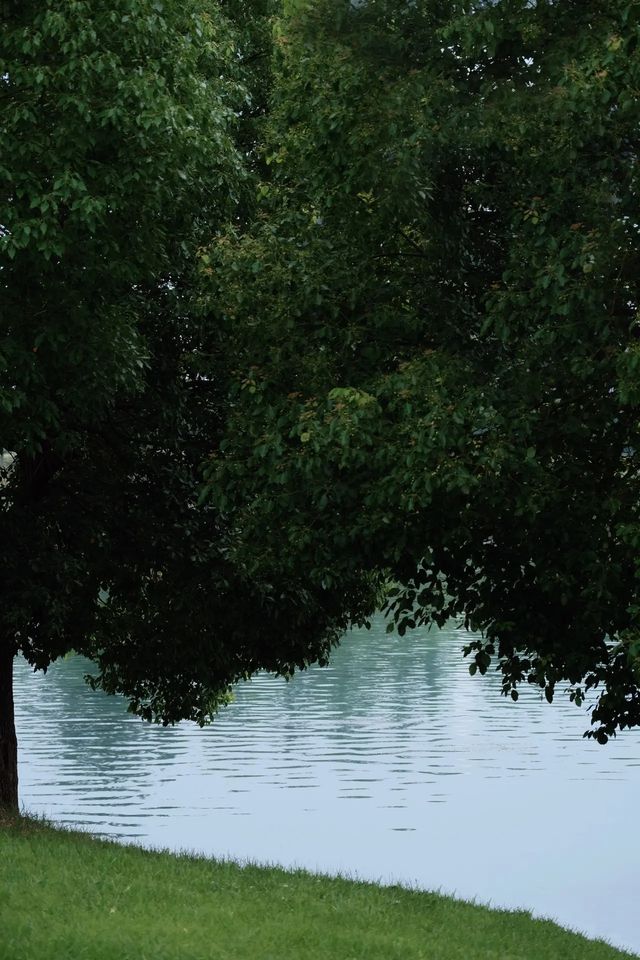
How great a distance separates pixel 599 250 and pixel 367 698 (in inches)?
2436

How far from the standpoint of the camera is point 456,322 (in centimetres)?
1633

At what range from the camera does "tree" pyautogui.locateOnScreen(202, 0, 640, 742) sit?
47.8 feet

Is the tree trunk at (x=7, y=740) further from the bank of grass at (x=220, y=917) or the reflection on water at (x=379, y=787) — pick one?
the reflection on water at (x=379, y=787)

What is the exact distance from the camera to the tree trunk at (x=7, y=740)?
20672 millimetres

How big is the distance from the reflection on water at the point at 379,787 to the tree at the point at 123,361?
47.1 ft

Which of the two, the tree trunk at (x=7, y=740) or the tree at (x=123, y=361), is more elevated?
the tree at (x=123, y=361)

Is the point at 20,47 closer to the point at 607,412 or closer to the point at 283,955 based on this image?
the point at 607,412

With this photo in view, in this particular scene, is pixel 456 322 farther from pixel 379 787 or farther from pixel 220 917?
pixel 379 787

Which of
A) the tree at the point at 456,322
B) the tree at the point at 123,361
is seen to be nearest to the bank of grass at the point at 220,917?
the tree at the point at 456,322

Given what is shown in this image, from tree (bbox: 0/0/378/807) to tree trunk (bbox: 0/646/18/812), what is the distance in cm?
3

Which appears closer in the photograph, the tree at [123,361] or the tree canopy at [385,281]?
the tree canopy at [385,281]

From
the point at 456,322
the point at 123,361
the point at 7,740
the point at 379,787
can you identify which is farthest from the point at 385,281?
the point at 379,787

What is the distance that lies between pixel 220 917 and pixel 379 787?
41.4 metres

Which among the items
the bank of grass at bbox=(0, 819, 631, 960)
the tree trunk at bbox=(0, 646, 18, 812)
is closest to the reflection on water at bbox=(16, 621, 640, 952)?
the tree trunk at bbox=(0, 646, 18, 812)
